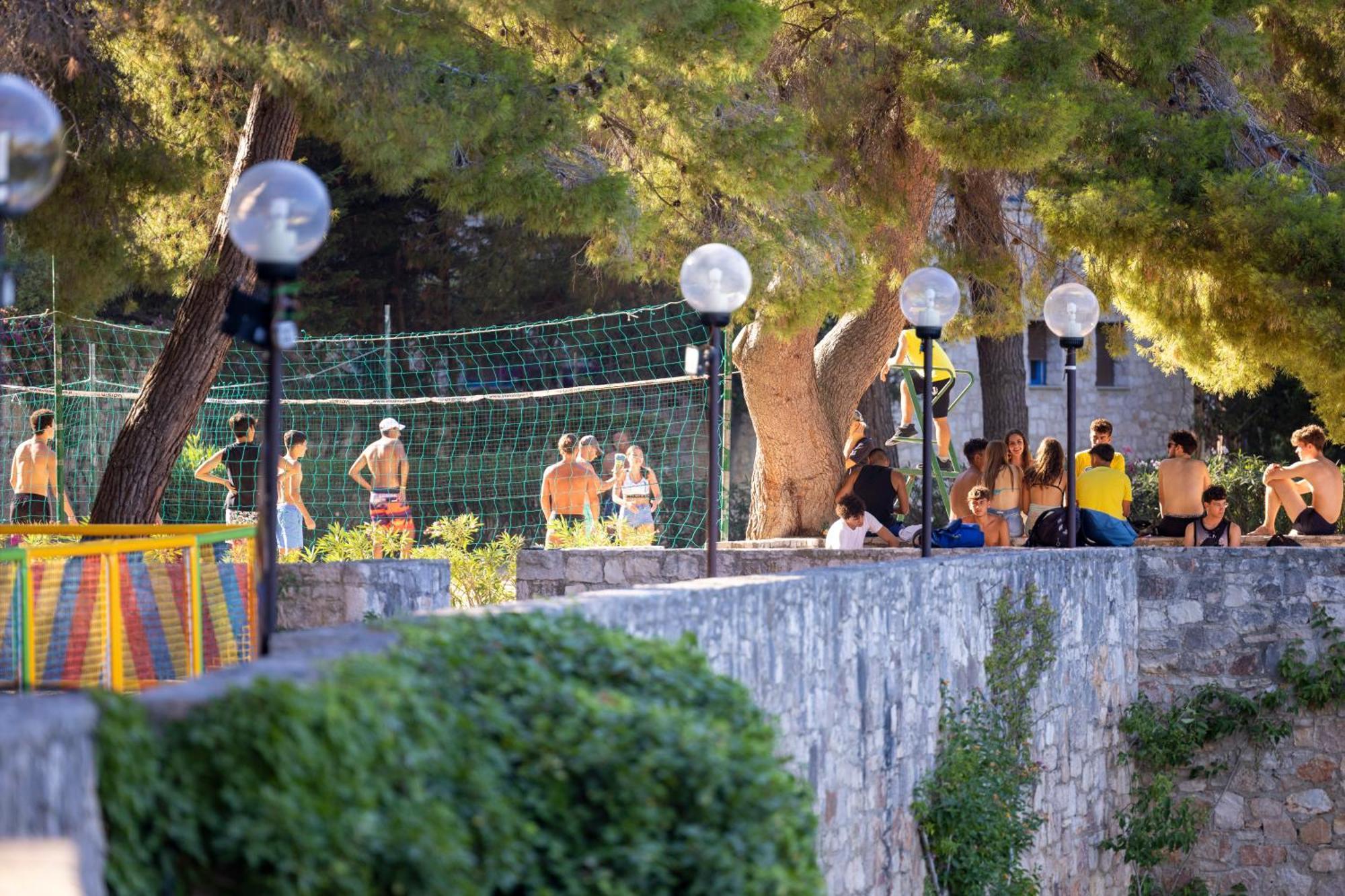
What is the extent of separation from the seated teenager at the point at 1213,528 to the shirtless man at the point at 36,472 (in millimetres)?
7942

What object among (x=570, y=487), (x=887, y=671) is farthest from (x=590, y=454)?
(x=887, y=671)

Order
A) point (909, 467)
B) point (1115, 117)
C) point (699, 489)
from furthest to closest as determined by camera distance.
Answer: point (699, 489) → point (909, 467) → point (1115, 117)

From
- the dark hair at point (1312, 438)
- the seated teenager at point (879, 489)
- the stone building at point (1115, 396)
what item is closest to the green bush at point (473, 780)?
the seated teenager at point (879, 489)

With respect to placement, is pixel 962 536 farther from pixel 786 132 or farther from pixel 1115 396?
pixel 1115 396

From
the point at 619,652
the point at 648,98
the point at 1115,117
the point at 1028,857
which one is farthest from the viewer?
the point at 1115,117

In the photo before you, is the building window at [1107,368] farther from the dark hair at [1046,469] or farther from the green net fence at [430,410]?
the dark hair at [1046,469]

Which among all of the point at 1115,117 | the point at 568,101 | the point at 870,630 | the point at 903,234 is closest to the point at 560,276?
the point at 903,234

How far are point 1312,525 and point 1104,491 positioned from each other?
5.72 feet

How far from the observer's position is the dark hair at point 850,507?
37.0 feet

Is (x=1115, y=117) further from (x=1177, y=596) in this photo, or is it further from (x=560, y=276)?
(x=560, y=276)

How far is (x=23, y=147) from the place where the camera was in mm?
4695

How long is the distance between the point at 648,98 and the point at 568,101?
124 cm

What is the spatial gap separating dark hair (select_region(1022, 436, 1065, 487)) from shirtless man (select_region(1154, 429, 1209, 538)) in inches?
25.9

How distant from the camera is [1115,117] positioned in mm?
12078
